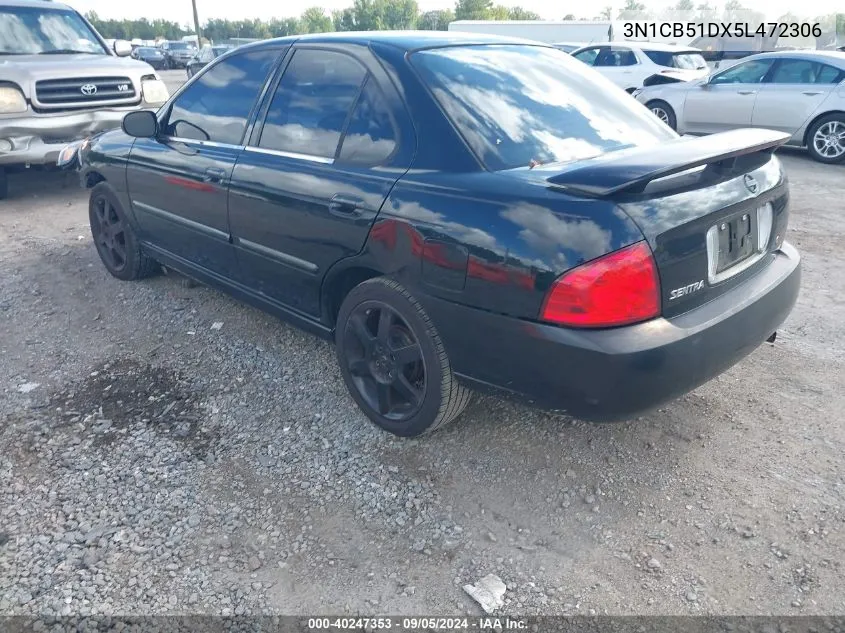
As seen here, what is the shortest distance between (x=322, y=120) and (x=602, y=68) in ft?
43.7

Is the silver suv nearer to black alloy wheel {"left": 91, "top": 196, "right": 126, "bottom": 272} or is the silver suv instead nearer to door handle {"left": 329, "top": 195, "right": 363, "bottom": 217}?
black alloy wheel {"left": 91, "top": 196, "right": 126, "bottom": 272}

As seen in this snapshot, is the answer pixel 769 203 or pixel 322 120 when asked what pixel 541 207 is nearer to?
pixel 769 203

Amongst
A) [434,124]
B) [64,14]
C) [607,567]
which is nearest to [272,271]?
[434,124]

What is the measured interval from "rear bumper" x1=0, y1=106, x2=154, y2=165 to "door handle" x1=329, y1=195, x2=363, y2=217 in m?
5.13

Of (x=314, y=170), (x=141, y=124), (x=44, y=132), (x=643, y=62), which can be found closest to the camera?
(x=314, y=170)

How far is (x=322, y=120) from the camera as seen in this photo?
3219 mm

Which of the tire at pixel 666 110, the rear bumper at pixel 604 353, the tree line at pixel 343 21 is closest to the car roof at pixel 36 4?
the rear bumper at pixel 604 353

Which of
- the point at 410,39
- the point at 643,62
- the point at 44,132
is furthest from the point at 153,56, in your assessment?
the point at 410,39

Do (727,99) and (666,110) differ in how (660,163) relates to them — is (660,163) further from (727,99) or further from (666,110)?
(666,110)

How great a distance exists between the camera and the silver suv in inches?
275

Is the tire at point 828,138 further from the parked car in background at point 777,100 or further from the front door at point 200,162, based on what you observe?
the front door at point 200,162

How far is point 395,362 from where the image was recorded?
2.96 metres

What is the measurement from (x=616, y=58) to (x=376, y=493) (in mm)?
14245

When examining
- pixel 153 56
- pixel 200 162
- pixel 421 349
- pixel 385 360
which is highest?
pixel 153 56
